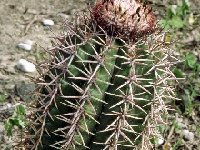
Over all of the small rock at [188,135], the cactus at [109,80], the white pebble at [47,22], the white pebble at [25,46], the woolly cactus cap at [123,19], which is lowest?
the small rock at [188,135]

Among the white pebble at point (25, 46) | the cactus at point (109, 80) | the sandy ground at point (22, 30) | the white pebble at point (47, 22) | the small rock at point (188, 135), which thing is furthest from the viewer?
the white pebble at point (47, 22)

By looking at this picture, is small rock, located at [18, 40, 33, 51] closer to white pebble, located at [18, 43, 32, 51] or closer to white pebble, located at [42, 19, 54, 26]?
white pebble, located at [18, 43, 32, 51]

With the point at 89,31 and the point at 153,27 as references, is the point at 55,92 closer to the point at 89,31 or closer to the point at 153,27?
the point at 89,31

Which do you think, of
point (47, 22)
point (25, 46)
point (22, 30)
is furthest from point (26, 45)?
point (47, 22)

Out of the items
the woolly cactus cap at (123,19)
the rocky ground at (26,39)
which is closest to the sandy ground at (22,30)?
the rocky ground at (26,39)

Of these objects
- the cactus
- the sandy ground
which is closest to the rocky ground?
the sandy ground

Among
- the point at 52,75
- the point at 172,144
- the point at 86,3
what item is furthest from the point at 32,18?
the point at 52,75

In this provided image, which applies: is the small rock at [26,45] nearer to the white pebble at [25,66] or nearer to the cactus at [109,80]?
the white pebble at [25,66]
